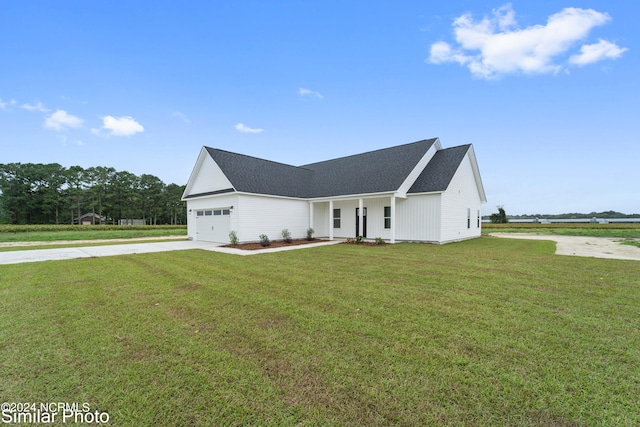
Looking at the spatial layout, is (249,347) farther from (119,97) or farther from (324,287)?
(119,97)

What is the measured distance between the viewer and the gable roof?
50.4ft

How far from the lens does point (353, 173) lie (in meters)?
18.2

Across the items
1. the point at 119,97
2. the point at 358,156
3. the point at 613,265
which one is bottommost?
the point at 613,265

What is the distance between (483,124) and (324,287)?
1890 cm

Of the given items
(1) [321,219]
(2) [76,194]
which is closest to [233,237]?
(1) [321,219]

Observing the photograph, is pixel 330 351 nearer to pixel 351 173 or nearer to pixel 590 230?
pixel 351 173

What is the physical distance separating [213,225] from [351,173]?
10293 millimetres

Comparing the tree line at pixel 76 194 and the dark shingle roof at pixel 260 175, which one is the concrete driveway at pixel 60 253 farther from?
the tree line at pixel 76 194

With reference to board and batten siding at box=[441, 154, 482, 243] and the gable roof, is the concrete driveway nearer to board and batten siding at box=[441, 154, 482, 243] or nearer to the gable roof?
the gable roof

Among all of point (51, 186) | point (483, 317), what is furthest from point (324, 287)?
point (51, 186)

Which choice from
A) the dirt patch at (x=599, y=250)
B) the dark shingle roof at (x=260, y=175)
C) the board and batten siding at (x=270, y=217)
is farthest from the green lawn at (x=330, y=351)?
the dark shingle roof at (x=260, y=175)

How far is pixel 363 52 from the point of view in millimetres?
15500

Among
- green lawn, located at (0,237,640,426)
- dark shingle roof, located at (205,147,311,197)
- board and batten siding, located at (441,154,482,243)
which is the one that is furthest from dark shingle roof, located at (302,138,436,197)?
green lawn, located at (0,237,640,426)

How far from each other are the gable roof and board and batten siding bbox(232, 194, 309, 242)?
1.80 ft
